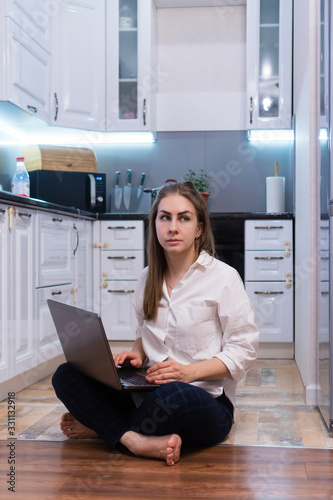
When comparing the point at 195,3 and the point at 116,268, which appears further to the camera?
the point at 195,3

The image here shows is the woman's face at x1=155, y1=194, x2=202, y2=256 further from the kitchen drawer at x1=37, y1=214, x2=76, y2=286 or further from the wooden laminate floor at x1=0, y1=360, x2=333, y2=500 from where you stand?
the kitchen drawer at x1=37, y1=214, x2=76, y2=286

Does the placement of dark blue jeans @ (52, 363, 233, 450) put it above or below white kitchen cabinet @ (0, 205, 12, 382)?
below

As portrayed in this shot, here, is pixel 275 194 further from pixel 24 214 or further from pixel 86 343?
pixel 86 343

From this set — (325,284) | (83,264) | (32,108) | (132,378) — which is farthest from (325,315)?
(32,108)

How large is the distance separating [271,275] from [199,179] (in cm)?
95

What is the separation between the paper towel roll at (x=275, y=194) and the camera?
3.92 meters

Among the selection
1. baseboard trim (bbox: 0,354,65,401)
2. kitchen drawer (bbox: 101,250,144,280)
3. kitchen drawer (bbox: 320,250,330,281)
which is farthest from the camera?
kitchen drawer (bbox: 101,250,144,280)

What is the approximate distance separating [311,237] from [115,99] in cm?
199

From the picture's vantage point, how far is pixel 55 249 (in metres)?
3.01

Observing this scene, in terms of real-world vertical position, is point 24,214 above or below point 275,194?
below

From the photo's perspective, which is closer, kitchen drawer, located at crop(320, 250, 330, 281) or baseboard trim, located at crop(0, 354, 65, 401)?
kitchen drawer, located at crop(320, 250, 330, 281)

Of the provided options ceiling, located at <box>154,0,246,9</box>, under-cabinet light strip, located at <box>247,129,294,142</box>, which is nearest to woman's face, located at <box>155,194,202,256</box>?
under-cabinet light strip, located at <box>247,129,294,142</box>

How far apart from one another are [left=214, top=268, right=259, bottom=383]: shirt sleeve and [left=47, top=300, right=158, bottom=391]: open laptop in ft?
0.80

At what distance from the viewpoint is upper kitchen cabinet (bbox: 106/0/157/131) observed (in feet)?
13.0
